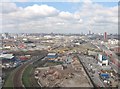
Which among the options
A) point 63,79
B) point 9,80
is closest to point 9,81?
point 9,80

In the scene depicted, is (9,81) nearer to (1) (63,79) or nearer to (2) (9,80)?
(2) (9,80)

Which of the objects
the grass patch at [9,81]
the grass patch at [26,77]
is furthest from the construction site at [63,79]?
the grass patch at [9,81]

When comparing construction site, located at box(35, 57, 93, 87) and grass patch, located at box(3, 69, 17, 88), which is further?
construction site, located at box(35, 57, 93, 87)

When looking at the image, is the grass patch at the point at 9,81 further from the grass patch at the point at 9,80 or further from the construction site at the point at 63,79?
the construction site at the point at 63,79

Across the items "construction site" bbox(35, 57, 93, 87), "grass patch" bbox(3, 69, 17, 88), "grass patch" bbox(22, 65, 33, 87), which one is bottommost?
"construction site" bbox(35, 57, 93, 87)

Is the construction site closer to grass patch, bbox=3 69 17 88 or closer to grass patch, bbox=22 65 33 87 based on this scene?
grass patch, bbox=22 65 33 87

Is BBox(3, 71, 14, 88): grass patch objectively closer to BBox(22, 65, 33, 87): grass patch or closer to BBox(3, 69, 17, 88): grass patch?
BBox(3, 69, 17, 88): grass patch

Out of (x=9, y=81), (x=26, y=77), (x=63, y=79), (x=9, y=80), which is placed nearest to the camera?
(x=9, y=81)

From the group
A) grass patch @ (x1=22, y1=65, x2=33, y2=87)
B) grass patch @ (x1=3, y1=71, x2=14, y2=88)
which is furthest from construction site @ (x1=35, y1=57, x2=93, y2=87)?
grass patch @ (x1=3, y1=71, x2=14, y2=88)

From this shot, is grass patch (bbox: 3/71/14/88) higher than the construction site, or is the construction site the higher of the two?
grass patch (bbox: 3/71/14/88)

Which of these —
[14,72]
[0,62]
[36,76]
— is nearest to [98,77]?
[36,76]

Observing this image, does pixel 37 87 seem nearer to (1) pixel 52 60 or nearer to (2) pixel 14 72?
(2) pixel 14 72
